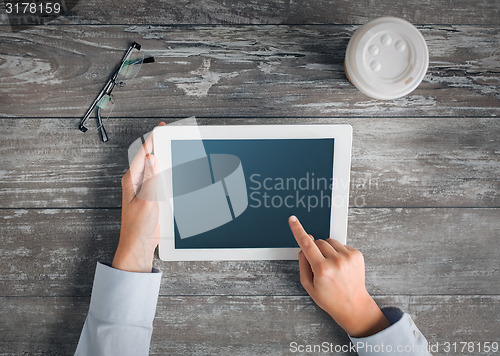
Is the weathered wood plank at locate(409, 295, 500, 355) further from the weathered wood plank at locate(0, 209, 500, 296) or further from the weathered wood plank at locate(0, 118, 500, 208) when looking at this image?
the weathered wood plank at locate(0, 118, 500, 208)

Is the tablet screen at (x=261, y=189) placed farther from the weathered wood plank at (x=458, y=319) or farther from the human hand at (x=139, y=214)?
the weathered wood plank at (x=458, y=319)

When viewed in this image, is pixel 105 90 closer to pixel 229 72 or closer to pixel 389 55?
pixel 229 72

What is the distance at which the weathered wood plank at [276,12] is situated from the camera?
0.73 metres

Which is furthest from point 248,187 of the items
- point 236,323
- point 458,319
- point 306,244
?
point 458,319

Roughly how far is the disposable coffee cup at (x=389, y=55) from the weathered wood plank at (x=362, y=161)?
100 millimetres

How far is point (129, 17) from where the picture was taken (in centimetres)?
73

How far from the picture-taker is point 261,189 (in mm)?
743

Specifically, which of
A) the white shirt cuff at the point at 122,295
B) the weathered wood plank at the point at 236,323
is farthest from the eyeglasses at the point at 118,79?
the weathered wood plank at the point at 236,323

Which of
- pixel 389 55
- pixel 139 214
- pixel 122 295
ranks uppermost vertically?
pixel 389 55

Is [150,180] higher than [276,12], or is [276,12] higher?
[276,12]

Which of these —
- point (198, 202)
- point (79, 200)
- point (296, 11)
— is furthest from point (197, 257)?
point (296, 11)

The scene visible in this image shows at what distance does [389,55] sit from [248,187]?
1.12 ft

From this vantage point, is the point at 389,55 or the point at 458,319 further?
the point at 458,319

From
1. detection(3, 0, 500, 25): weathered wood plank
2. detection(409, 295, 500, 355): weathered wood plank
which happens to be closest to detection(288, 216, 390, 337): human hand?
detection(409, 295, 500, 355): weathered wood plank
